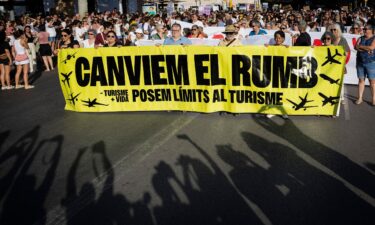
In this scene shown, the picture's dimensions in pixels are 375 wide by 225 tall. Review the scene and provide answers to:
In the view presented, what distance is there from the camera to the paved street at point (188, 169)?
415 centimetres

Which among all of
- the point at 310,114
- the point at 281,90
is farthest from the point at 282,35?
the point at 310,114

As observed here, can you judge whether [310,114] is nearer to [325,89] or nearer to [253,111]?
[325,89]

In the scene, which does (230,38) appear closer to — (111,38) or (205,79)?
(205,79)

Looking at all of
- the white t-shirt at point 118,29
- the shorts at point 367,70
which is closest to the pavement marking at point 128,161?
the shorts at point 367,70

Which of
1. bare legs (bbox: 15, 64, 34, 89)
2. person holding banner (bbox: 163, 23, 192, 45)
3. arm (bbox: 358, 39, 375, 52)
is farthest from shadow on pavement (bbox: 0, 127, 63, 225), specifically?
arm (bbox: 358, 39, 375, 52)

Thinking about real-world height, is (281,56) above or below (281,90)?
above

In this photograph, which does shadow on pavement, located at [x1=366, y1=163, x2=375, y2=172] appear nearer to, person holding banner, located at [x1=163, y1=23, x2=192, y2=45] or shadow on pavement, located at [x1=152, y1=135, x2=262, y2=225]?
shadow on pavement, located at [x1=152, y1=135, x2=262, y2=225]

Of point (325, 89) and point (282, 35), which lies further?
point (282, 35)

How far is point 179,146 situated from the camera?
20.3 ft

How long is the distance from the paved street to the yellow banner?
0.28 meters

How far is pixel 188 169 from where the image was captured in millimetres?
5262

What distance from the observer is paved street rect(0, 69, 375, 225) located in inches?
163

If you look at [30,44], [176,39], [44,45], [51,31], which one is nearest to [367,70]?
[176,39]

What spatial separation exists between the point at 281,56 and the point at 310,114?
4.07 ft
